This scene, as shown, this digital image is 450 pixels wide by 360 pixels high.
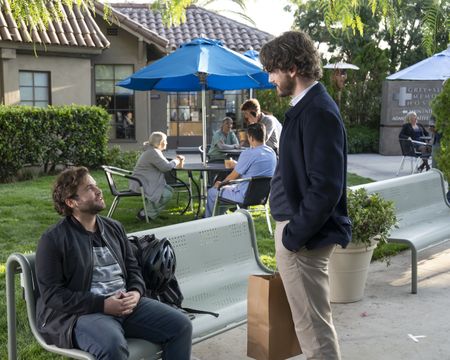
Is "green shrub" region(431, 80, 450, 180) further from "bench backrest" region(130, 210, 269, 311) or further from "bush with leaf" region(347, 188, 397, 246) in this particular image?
"bench backrest" region(130, 210, 269, 311)

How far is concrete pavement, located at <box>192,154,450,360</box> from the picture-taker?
4.55 metres

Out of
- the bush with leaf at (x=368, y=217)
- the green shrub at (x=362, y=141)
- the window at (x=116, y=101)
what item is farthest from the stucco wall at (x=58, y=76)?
the bush with leaf at (x=368, y=217)

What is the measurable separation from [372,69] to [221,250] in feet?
66.6

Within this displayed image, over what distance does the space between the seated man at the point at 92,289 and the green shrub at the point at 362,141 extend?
19.2 metres

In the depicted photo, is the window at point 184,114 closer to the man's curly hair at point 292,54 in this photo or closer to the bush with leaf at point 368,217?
the bush with leaf at point 368,217

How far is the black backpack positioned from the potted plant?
1857mm

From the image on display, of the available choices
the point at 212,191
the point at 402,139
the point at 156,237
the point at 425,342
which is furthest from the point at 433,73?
the point at 156,237

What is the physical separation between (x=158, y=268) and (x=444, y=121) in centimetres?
610

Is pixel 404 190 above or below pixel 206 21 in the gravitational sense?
below

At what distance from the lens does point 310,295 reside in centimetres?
326

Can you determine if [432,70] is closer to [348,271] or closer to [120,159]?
[120,159]

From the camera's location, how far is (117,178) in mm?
14141

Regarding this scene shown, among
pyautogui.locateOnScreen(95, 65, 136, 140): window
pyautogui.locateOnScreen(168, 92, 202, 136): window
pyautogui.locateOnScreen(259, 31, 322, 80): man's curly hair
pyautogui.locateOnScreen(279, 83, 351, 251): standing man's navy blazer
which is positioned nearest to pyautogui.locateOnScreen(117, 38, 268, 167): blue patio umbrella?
pyautogui.locateOnScreen(259, 31, 322, 80): man's curly hair

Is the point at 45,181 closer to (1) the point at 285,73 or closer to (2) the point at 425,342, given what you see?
(2) the point at 425,342
